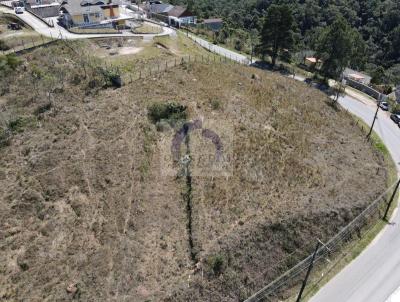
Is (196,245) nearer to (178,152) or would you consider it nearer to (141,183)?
(141,183)

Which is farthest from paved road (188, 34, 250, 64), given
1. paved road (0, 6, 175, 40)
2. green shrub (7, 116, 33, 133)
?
green shrub (7, 116, 33, 133)

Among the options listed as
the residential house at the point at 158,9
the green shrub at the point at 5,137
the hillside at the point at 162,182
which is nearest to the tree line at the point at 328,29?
the residential house at the point at 158,9

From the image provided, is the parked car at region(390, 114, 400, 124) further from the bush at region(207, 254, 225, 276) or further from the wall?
the wall

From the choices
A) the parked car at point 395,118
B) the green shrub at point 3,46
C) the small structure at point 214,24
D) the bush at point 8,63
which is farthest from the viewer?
the small structure at point 214,24

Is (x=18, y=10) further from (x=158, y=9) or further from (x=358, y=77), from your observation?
(x=358, y=77)

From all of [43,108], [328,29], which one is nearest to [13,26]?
[43,108]

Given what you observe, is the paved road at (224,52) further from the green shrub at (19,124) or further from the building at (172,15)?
the green shrub at (19,124)

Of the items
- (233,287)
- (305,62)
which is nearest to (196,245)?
(233,287)
